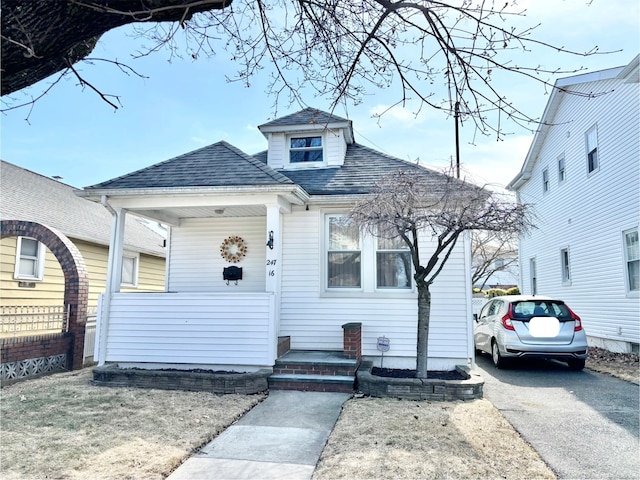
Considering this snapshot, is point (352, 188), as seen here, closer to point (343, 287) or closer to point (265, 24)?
point (343, 287)

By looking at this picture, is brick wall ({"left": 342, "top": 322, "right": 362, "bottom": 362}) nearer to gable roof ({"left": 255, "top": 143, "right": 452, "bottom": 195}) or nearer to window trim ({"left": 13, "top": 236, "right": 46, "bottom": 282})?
gable roof ({"left": 255, "top": 143, "right": 452, "bottom": 195})

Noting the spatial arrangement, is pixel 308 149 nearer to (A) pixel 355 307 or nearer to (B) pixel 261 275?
(B) pixel 261 275

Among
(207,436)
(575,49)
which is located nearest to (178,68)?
(575,49)

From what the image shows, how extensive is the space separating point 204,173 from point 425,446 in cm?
563

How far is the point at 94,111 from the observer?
15.1ft

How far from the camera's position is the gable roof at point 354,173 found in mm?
8102

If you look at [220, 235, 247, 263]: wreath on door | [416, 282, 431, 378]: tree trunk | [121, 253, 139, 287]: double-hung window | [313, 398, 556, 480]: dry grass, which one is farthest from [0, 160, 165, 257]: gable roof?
[313, 398, 556, 480]: dry grass

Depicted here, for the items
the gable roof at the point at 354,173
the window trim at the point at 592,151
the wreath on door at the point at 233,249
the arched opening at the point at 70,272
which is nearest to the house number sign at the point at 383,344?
the gable roof at the point at 354,173

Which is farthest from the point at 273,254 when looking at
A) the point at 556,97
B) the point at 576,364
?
the point at 556,97

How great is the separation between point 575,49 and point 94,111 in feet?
14.5

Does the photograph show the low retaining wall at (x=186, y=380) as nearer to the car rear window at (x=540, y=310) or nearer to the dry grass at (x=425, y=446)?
the dry grass at (x=425, y=446)

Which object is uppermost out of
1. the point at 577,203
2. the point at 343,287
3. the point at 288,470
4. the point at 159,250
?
the point at 577,203

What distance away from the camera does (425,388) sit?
6.07m

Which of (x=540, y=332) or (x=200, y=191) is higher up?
(x=200, y=191)
